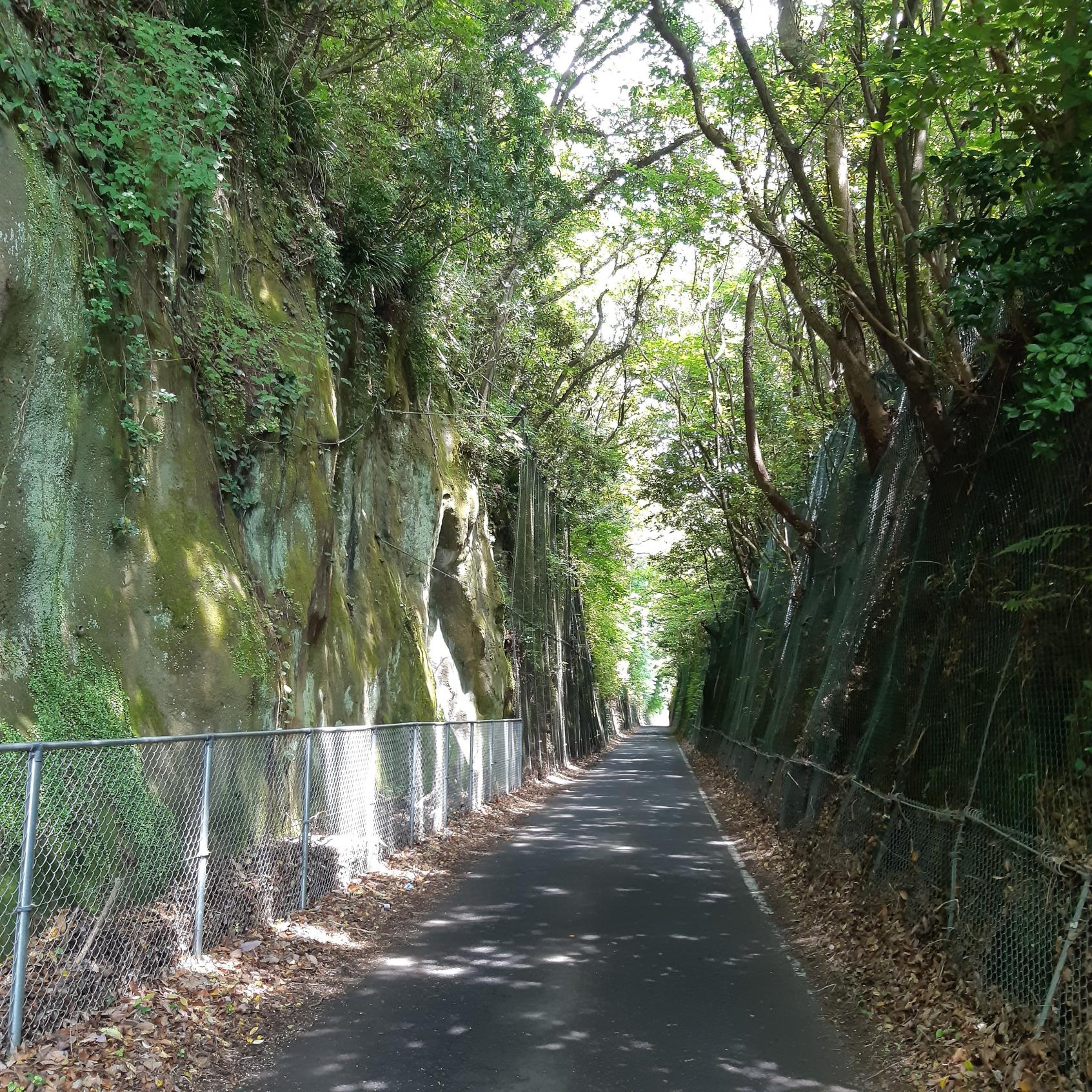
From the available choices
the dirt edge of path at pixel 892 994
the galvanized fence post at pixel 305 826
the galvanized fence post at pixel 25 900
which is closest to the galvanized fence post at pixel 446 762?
the dirt edge of path at pixel 892 994

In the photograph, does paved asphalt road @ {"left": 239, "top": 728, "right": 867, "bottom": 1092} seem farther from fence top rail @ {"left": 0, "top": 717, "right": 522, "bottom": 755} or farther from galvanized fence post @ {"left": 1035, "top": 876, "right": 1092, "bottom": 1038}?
fence top rail @ {"left": 0, "top": 717, "right": 522, "bottom": 755}

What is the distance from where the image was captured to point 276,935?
7.39 meters

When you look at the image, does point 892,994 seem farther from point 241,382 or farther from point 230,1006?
point 241,382

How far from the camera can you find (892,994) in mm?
6203

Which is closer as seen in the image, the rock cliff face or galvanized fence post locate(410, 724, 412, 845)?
the rock cliff face

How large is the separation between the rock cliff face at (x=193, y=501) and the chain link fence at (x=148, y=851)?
0.54m

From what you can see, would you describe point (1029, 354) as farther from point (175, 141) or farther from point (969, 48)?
point (175, 141)

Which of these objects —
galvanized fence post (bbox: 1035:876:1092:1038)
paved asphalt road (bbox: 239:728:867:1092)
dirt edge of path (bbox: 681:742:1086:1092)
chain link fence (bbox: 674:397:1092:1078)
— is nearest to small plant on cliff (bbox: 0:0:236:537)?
paved asphalt road (bbox: 239:728:867:1092)

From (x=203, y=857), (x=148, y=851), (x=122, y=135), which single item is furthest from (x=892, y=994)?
(x=122, y=135)

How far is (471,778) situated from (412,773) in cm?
359

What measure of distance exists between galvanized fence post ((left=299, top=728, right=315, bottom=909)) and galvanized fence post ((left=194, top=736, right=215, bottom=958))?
5.54 ft

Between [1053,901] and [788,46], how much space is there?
9652 millimetres

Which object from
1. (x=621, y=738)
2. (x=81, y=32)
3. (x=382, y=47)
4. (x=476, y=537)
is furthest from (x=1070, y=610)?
(x=621, y=738)

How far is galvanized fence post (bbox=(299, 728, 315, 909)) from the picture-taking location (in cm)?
825
